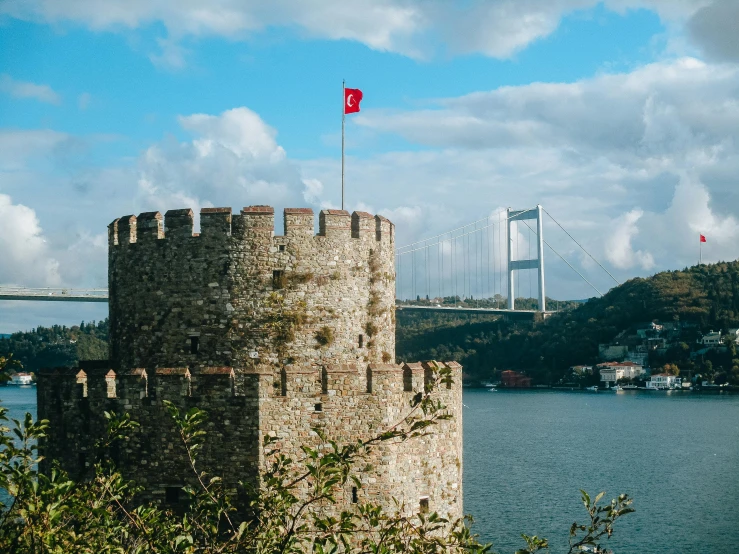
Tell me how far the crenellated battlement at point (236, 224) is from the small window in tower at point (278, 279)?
39 centimetres

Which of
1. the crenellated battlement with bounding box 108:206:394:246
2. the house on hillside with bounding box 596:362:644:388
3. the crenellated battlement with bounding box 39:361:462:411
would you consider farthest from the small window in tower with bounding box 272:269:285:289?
the house on hillside with bounding box 596:362:644:388

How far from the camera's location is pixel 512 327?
121m

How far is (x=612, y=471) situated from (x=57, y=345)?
7461cm

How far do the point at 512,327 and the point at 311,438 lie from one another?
4490 inches

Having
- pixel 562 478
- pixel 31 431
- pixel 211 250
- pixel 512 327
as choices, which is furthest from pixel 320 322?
pixel 512 327

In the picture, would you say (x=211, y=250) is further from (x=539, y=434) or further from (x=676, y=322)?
(x=676, y=322)

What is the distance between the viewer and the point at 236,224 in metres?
9.10

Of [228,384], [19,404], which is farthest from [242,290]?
[19,404]

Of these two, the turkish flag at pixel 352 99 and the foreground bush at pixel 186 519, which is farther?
the turkish flag at pixel 352 99

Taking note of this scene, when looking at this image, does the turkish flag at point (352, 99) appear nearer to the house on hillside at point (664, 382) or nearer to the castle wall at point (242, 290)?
the castle wall at point (242, 290)

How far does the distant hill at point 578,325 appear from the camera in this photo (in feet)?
380

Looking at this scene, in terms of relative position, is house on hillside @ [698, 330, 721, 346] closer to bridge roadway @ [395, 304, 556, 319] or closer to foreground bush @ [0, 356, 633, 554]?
bridge roadway @ [395, 304, 556, 319]

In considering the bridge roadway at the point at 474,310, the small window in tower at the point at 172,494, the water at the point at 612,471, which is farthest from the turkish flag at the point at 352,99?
the bridge roadway at the point at 474,310

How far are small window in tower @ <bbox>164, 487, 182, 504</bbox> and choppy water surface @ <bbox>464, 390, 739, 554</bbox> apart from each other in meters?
19.6
